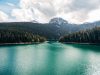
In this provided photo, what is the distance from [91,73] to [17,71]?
90.0 ft

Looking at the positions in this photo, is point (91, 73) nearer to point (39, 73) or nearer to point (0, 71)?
point (39, 73)

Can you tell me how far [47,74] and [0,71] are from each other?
17196 millimetres

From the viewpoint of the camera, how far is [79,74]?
216 ft

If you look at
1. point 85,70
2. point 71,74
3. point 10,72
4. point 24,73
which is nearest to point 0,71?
point 10,72

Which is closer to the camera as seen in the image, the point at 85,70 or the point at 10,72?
the point at 10,72

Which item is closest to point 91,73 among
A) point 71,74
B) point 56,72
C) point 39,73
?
point 71,74

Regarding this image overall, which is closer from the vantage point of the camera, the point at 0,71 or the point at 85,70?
the point at 0,71

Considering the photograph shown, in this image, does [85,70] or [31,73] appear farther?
[85,70]

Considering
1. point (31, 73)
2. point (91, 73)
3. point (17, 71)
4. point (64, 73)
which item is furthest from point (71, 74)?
point (17, 71)

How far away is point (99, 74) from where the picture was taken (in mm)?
65812

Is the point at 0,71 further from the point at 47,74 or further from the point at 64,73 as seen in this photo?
the point at 64,73

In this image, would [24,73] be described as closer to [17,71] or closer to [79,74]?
[17,71]

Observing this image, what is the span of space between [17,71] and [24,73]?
411 cm

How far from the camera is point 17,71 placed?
67.9m
